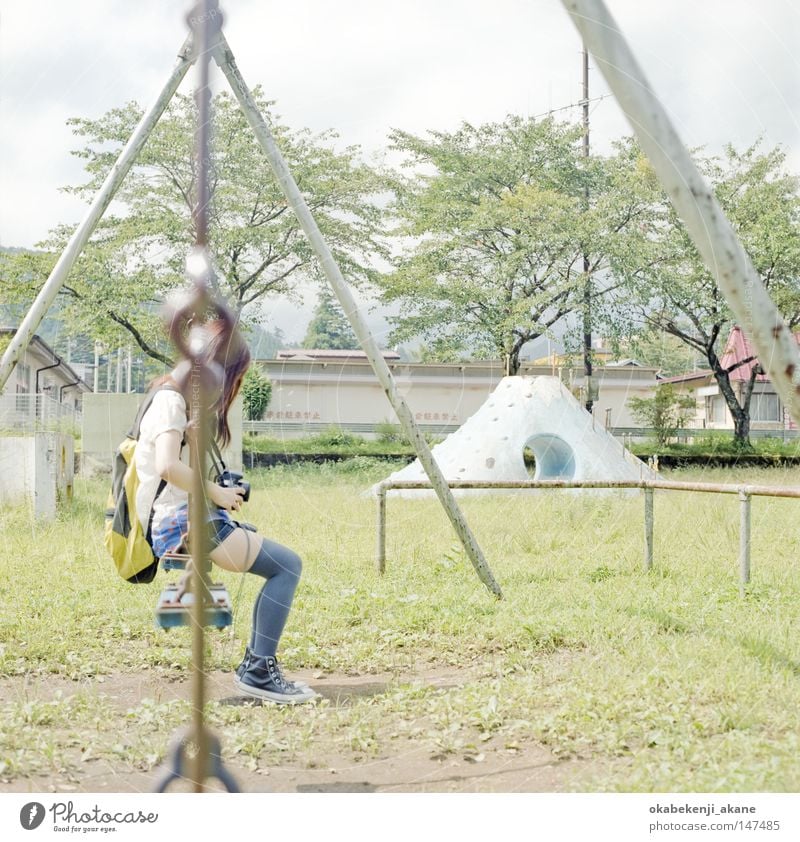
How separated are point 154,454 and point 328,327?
0.95 meters

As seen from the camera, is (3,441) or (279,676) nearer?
(279,676)

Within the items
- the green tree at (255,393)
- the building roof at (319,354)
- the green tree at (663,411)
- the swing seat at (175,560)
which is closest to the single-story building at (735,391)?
the green tree at (663,411)

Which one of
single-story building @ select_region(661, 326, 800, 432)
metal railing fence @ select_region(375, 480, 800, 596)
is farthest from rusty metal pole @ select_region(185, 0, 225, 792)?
single-story building @ select_region(661, 326, 800, 432)

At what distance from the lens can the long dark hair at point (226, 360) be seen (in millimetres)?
1957

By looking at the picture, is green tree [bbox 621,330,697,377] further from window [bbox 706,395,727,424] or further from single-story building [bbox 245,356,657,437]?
single-story building [bbox 245,356,657,437]

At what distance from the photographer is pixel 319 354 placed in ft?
9.64

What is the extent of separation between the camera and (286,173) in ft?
8.09

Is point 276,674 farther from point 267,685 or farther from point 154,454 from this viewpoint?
point 154,454

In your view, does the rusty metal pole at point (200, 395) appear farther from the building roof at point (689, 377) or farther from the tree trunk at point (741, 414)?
the building roof at point (689, 377)

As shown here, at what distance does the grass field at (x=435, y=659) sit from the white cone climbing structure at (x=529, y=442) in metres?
2.19

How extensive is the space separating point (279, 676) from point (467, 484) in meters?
1.63

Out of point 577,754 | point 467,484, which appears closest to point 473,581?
point 467,484

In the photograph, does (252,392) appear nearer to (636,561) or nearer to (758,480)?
(636,561)

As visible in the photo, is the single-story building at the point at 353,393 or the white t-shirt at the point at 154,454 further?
the single-story building at the point at 353,393
